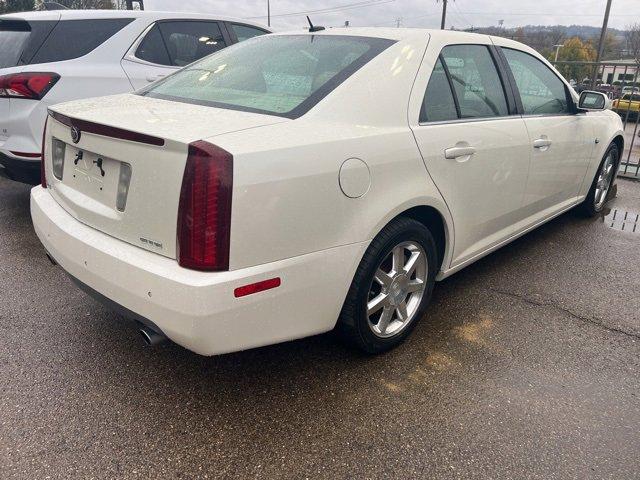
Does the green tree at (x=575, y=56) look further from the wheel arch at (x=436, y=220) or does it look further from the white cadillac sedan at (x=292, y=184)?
the wheel arch at (x=436, y=220)

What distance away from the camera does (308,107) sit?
2170 millimetres

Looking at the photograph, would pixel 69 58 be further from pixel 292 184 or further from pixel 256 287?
pixel 256 287

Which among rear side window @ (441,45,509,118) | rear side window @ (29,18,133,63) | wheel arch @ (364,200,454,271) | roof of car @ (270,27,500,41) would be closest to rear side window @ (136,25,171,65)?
rear side window @ (29,18,133,63)

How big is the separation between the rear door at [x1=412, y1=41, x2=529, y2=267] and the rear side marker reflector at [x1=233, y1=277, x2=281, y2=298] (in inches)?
40.0

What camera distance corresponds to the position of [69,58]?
429cm

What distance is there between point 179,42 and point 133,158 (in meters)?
3.69

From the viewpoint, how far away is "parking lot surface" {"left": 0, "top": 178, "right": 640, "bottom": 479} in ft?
6.36

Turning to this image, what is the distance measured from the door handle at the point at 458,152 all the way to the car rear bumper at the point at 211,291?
0.75 meters

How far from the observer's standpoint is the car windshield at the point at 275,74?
7.53ft

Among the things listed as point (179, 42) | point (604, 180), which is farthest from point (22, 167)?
point (604, 180)

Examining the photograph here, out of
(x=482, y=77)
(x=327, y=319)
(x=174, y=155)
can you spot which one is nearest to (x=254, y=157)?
(x=174, y=155)

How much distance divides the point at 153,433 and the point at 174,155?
1124 millimetres

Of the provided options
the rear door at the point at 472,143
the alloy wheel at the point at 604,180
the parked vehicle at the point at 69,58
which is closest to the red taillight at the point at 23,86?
the parked vehicle at the point at 69,58

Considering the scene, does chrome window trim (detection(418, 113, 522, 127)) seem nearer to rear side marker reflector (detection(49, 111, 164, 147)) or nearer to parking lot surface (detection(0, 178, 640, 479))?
parking lot surface (detection(0, 178, 640, 479))
